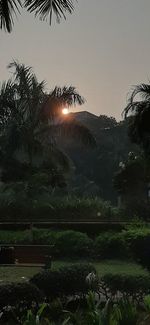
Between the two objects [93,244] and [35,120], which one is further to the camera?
[35,120]

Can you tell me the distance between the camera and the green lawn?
13.0m

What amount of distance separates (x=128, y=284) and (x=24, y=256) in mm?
6687

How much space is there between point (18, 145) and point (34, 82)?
12.7 feet

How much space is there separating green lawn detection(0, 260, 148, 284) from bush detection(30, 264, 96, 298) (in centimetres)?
172

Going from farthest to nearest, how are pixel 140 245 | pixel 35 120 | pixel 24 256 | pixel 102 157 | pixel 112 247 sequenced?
pixel 102 157
pixel 35 120
pixel 112 247
pixel 140 245
pixel 24 256

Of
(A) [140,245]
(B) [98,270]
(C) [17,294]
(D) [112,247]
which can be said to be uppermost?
(A) [140,245]

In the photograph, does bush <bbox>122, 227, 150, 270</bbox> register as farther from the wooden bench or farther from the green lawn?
the wooden bench

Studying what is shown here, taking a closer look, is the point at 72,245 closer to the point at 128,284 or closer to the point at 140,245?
the point at 140,245

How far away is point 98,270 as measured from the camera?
1595cm

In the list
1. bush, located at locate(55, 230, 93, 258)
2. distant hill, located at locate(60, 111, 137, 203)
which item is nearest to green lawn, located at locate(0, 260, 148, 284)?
bush, located at locate(55, 230, 93, 258)

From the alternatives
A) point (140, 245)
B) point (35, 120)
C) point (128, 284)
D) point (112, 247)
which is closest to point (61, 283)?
point (128, 284)

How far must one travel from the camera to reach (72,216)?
28891 millimetres

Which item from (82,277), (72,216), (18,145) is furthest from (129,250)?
(18,145)

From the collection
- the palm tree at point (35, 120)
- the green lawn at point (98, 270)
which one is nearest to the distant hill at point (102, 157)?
the palm tree at point (35, 120)
